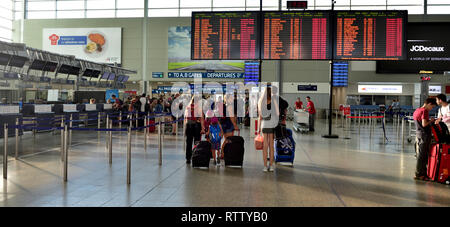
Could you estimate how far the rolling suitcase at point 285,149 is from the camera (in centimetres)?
718

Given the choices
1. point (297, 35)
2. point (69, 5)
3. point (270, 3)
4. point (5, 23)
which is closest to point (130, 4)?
point (69, 5)

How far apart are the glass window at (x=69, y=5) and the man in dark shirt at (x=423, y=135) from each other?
96.1 feet

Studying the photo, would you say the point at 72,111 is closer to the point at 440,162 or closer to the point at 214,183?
the point at 214,183

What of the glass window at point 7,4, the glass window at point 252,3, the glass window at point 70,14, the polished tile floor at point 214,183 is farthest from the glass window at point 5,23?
the polished tile floor at point 214,183

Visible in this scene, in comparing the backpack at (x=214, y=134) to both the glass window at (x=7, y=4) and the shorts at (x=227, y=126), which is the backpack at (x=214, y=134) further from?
the glass window at (x=7, y=4)

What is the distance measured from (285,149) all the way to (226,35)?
193 inches

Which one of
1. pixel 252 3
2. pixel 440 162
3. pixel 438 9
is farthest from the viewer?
pixel 252 3

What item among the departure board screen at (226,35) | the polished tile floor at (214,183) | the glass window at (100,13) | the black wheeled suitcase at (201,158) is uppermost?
the glass window at (100,13)

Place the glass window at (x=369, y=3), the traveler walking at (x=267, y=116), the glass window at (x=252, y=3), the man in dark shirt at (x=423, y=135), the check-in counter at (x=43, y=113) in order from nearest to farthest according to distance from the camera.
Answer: the man in dark shirt at (x=423, y=135), the traveler walking at (x=267, y=116), the check-in counter at (x=43, y=113), the glass window at (x=369, y=3), the glass window at (x=252, y=3)

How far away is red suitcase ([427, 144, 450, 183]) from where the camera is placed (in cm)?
557

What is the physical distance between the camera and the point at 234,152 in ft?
22.8

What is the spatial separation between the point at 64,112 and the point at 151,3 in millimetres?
17083

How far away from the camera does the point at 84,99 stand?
18359 millimetres
